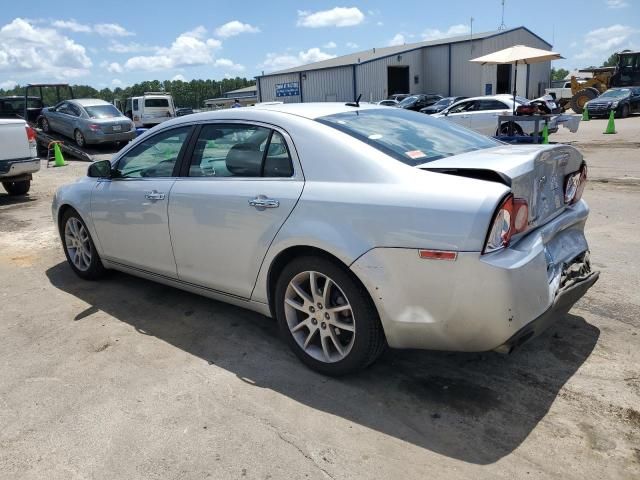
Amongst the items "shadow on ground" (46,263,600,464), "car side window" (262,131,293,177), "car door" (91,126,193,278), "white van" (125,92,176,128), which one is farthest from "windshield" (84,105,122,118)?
"car side window" (262,131,293,177)

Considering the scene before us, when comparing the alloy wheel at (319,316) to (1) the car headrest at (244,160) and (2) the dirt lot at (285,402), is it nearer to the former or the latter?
(2) the dirt lot at (285,402)

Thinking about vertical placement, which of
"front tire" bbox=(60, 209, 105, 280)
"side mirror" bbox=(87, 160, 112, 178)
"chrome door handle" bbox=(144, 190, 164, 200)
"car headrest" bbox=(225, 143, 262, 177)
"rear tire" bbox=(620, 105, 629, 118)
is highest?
"car headrest" bbox=(225, 143, 262, 177)

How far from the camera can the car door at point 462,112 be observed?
16094 millimetres

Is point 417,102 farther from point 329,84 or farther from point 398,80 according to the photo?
point 398,80

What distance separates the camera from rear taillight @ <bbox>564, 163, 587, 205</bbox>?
3310mm

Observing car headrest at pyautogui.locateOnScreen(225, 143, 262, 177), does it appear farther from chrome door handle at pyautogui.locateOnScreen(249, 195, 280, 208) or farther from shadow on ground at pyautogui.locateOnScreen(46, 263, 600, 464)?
shadow on ground at pyautogui.locateOnScreen(46, 263, 600, 464)

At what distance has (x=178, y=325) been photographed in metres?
4.15

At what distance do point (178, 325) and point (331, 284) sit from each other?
163 centimetres

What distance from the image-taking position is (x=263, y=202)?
10.8ft

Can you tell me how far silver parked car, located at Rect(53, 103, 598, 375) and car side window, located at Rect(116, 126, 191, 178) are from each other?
2 cm

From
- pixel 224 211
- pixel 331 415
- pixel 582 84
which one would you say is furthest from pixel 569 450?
pixel 582 84

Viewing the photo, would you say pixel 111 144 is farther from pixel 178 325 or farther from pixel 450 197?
pixel 450 197

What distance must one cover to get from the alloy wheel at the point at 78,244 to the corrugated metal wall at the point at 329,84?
123ft

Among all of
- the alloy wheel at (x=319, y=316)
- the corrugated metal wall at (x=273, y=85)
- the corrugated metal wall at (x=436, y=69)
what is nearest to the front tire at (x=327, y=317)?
the alloy wheel at (x=319, y=316)
